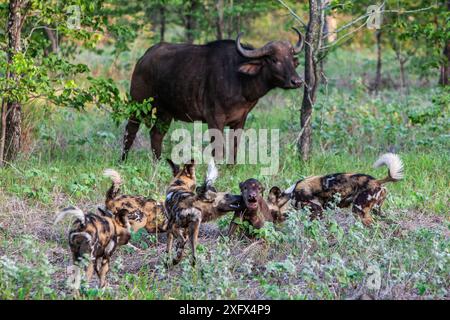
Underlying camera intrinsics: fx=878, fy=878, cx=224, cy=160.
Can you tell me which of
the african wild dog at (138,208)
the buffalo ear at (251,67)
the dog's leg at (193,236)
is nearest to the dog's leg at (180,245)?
the dog's leg at (193,236)

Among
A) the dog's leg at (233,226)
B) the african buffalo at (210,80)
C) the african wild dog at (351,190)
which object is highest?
the african buffalo at (210,80)

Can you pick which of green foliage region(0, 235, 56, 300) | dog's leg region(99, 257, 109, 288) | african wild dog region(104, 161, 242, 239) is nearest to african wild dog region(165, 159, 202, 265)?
african wild dog region(104, 161, 242, 239)

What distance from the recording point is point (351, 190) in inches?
371

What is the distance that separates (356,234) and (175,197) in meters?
1.76

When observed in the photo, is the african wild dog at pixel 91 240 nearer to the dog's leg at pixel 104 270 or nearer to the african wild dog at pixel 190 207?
the dog's leg at pixel 104 270

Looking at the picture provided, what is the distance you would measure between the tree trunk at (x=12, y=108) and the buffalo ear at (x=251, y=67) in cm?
309

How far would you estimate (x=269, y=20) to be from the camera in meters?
26.4

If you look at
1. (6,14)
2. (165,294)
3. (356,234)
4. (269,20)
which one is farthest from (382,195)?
(269,20)

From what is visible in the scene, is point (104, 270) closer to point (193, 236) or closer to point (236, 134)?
point (193, 236)

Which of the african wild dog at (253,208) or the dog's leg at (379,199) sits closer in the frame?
the african wild dog at (253,208)

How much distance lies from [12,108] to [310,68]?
4111 mm

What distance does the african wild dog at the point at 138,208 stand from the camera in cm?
916

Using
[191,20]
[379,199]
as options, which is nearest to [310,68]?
[379,199]

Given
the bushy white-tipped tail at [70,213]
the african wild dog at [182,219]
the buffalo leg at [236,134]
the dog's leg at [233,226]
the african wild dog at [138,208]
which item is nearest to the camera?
the bushy white-tipped tail at [70,213]
